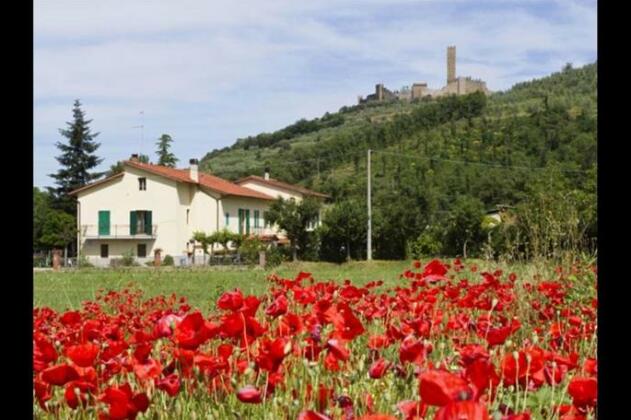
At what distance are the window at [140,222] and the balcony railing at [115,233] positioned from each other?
0.09 metres

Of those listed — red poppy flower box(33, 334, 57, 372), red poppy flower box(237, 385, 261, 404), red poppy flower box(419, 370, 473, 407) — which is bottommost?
red poppy flower box(237, 385, 261, 404)

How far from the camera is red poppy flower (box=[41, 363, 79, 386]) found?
4.01ft

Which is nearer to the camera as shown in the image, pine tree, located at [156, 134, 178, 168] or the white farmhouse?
the white farmhouse

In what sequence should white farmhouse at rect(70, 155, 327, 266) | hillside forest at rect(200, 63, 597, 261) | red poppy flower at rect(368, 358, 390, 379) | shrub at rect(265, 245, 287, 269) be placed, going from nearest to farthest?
red poppy flower at rect(368, 358, 390, 379) → shrub at rect(265, 245, 287, 269) → hillside forest at rect(200, 63, 597, 261) → white farmhouse at rect(70, 155, 327, 266)

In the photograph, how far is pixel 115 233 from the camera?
33.8 metres

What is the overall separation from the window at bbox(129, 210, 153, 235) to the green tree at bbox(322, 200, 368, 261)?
326 inches

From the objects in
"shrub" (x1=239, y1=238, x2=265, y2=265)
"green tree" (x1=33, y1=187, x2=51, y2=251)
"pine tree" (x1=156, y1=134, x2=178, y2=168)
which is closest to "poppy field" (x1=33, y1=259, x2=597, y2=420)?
"shrub" (x1=239, y1=238, x2=265, y2=265)

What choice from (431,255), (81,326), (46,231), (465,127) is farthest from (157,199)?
(81,326)

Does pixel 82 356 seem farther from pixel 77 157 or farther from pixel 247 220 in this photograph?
pixel 77 157

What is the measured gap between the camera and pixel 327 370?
67.6 inches

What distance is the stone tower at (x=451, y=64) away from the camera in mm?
91250

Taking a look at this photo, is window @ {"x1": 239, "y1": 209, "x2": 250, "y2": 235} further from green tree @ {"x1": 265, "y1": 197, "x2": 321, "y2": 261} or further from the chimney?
green tree @ {"x1": 265, "y1": 197, "x2": 321, "y2": 261}

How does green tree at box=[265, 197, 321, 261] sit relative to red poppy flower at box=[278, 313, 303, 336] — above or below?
above

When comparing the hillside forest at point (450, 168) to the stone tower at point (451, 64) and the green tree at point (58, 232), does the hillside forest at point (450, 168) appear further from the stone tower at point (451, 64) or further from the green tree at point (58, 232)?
the stone tower at point (451, 64)
